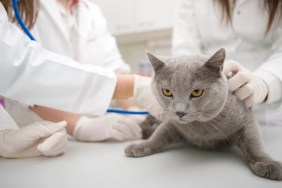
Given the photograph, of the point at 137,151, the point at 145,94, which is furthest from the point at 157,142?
the point at 145,94

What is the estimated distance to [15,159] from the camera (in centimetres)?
87

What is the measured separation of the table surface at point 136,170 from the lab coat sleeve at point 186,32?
1.80 ft

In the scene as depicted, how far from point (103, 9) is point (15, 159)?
1.78 metres

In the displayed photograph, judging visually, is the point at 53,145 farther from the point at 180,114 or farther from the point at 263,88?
the point at 263,88

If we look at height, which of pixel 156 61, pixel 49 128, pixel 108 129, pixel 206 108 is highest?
pixel 156 61

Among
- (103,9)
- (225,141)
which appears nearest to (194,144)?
(225,141)

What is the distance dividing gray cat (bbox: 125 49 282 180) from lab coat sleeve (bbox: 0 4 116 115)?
8.2 inches

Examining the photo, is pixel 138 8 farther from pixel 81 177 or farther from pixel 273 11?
pixel 81 177

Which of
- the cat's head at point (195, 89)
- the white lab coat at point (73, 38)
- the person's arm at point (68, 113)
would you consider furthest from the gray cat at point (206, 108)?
the white lab coat at point (73, 38)

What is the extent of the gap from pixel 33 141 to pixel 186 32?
34.1 inches

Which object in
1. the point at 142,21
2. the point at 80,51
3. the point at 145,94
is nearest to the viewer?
the point at 145,94

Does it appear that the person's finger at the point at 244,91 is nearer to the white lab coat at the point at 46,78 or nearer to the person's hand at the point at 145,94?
the person's hand at the point at 145,94

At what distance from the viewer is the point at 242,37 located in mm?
1152

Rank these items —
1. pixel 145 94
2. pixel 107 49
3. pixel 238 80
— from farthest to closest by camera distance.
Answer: pixel 107 49
pixel 145 94
pixel 238 80
